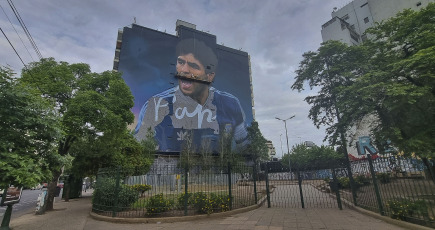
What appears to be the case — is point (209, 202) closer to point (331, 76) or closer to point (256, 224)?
point (256, 224)

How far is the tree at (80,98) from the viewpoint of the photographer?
40.7ft

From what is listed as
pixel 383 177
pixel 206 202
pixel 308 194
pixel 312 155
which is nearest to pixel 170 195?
pixel 206 202

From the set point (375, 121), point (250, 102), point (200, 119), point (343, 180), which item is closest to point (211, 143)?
point (200, 119)

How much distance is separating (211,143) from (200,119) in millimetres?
7173

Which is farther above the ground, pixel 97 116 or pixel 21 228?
pixel 97 116

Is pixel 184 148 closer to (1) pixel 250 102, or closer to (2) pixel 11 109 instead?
(1) pixel 250 102

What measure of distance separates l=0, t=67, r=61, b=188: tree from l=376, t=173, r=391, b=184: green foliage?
12.1m

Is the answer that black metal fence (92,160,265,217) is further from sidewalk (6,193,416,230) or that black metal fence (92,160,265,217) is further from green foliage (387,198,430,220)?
green foliage (387,198,430,220)

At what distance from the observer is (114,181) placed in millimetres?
11594

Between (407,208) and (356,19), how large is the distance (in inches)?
2582

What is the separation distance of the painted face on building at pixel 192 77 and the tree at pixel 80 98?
4467 centimetres

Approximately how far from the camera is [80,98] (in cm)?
1254

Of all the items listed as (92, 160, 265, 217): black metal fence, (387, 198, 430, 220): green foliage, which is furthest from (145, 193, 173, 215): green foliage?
(387, 198, 430, 220): green foliage

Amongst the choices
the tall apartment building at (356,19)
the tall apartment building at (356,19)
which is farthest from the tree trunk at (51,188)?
the tall apartment building at (356,19)
